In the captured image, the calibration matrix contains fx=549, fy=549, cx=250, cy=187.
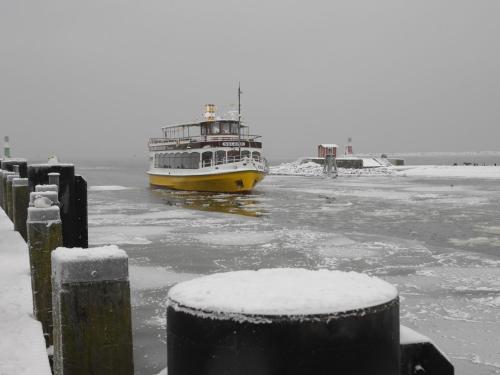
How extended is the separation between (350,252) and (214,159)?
2361 cm

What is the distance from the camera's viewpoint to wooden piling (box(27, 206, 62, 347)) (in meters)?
4.55

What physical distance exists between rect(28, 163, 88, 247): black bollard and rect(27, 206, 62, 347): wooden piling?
1736 millimetres

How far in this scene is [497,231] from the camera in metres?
13.2

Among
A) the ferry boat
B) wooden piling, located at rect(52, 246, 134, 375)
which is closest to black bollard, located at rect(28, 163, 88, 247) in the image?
wooden piling, located at rect(52, 246, 134, 375)

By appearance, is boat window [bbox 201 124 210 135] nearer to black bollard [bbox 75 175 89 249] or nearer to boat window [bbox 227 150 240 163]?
boat window [bbox 227 150 240 163]

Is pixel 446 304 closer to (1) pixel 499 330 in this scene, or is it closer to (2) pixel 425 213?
(1) pixel 499 330

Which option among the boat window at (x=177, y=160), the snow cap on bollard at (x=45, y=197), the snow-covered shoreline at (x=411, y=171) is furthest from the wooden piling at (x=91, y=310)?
the snow-covered shoreline at (x=411, y=171)

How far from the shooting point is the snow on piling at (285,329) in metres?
1.44

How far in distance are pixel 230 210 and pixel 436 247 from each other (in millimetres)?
9997

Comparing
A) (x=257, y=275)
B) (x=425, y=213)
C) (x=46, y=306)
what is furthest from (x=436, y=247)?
(x=257, y=275)

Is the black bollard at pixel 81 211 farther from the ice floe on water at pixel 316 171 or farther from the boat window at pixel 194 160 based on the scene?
the ice floe on water at pixel 316 171

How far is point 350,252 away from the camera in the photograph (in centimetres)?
1023

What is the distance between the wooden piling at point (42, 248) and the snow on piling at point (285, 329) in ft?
10.7

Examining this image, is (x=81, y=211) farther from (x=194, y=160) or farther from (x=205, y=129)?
(x=205, y=129)
